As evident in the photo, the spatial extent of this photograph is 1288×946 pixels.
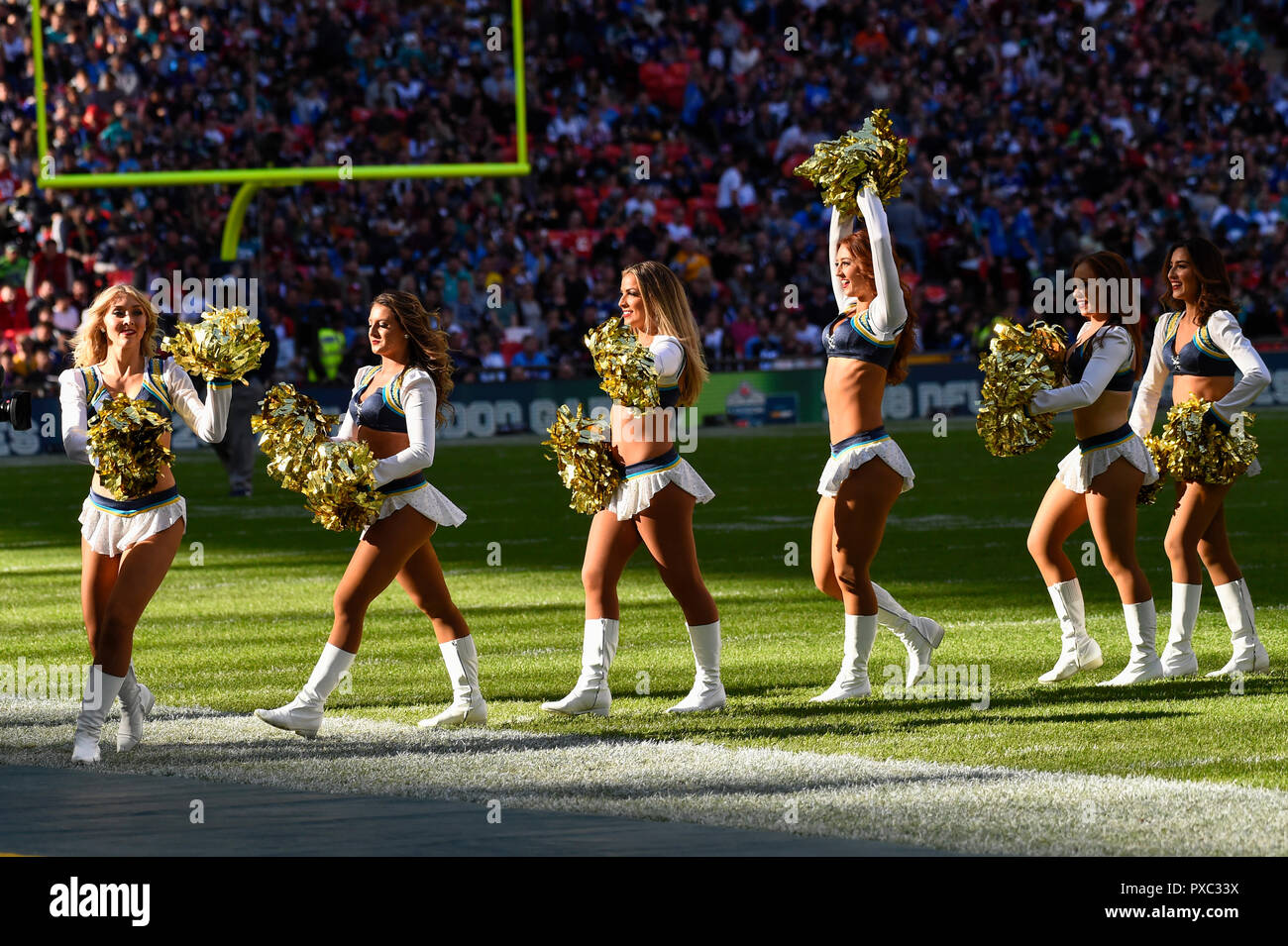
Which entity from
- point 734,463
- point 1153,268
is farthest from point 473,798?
point 1153,268

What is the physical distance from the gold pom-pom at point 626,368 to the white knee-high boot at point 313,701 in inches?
54.0

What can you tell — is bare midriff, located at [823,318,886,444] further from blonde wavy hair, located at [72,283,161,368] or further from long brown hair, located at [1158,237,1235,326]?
blonde wavy hair, located at [72,283,161,368]

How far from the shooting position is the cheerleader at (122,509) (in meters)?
7.12

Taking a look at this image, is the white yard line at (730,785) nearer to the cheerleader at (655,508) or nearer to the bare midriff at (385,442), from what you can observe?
the cheerleader at (655,508)

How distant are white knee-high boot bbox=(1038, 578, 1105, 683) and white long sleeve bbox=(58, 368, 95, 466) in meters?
3.92

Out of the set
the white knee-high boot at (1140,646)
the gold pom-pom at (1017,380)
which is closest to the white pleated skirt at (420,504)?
the gold pom-pom at (1017,380)

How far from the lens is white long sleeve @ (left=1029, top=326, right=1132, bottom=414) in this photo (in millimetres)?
8203

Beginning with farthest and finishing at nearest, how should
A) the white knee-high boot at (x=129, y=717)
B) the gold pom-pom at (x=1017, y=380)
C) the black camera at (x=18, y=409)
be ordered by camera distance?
the gold pom-pom at (x=1017, y=380)
the white knee-high boot at (x=129, y=717)
the black camera at (x=18, y=409)

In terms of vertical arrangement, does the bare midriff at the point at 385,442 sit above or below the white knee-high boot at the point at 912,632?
above

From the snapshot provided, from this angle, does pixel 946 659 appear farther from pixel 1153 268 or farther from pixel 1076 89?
pixel 1076 89

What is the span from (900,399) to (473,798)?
22141 mm

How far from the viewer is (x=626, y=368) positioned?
24.8ft

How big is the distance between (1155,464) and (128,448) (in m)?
4.15

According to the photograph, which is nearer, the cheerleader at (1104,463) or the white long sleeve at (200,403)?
the white long sleeve at (200,403)
